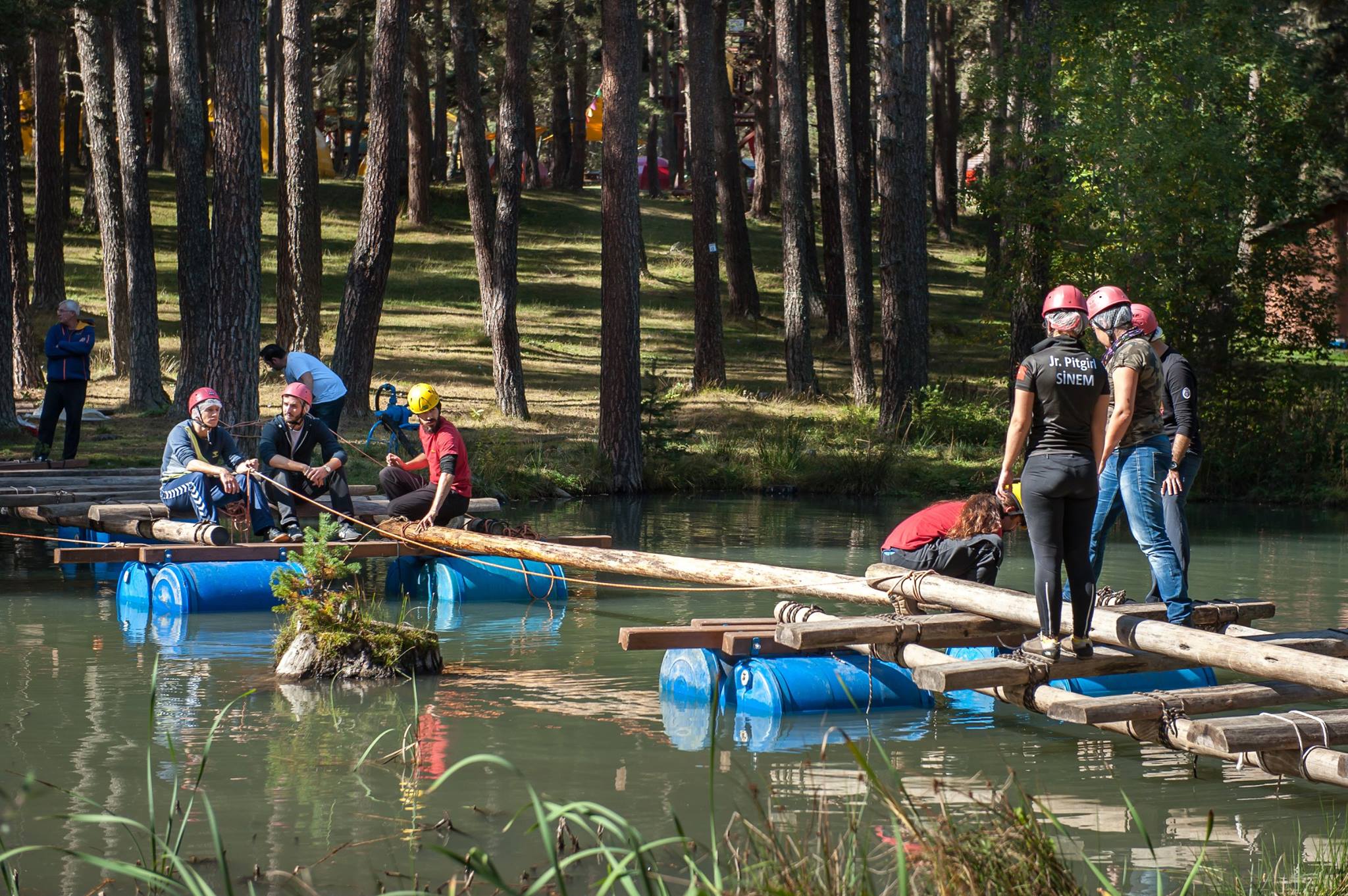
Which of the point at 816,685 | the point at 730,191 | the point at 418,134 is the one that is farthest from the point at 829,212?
the point at 816,685

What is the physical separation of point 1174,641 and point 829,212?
25669mm

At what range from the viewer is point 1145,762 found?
7.77 metres

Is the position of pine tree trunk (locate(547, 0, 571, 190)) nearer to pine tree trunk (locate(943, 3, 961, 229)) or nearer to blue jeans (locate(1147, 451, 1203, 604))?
pine tree trunk (locate(943, 3, 961, 229))

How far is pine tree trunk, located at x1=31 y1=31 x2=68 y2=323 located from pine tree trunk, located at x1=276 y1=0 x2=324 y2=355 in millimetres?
4987

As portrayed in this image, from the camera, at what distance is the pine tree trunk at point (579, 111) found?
150 feet

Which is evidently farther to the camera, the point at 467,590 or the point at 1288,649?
the point at 467,590

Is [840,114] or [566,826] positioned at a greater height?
[840,114]

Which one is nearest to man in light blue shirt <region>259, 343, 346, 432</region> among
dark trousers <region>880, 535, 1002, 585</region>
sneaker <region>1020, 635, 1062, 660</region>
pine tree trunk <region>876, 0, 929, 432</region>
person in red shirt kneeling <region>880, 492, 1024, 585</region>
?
person in red shirt kneeling <region>880, 492, 1024, 585</region>

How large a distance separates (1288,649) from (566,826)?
356 cm

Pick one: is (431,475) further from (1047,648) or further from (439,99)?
(439,99)

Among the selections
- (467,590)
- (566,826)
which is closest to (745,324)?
(467,590)

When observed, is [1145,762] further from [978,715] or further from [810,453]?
[810,453]

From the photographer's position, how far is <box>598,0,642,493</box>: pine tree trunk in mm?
19922

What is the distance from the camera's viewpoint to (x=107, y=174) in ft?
80.7
